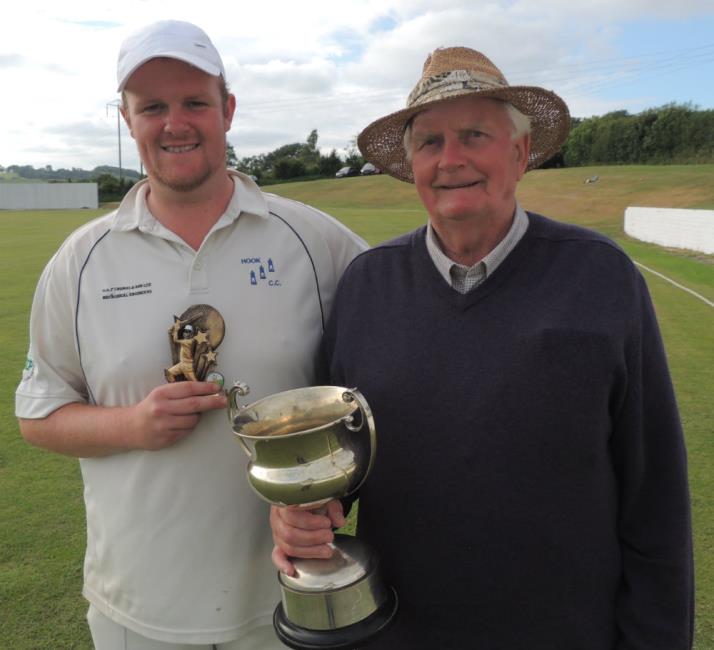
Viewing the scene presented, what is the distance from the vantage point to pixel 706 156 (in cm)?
6119

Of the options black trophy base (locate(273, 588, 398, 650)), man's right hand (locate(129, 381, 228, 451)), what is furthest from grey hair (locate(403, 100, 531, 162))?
black trophy base (locate(273, 588, 398, 650))

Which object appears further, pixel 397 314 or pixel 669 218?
pixel 669 218

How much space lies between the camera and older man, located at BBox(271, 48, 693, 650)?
1942 mm

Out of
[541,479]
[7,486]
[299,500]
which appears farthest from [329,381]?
[7,486]

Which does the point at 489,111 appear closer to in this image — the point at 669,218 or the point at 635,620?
the point at 635,620

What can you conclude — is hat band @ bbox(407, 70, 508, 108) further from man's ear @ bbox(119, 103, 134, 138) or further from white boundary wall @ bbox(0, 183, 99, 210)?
white boundary wall @ bbox(0, 183, 99, 210)

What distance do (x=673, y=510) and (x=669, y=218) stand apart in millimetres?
24335

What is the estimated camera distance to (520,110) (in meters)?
2.24

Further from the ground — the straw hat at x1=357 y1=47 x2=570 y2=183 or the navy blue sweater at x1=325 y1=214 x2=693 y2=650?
the straw hat at x1=357 y1=47 x2=570 y2=183

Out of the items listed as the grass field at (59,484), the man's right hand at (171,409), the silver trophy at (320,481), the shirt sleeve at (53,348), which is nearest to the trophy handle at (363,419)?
the silver trophy at (320,481)

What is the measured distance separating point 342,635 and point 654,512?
925 millimetres

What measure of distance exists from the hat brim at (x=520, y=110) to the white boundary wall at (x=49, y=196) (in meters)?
66.6

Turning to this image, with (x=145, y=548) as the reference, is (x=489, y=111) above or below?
above

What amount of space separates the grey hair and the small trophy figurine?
2.61ft
